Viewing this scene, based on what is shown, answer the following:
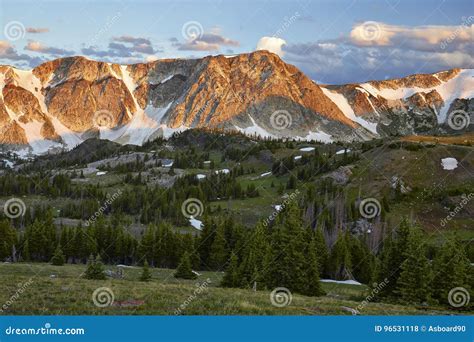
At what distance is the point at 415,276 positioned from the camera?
42625 millimetres

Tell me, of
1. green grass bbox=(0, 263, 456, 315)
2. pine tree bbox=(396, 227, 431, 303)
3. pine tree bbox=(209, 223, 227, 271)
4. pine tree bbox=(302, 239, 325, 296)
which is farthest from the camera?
pine tree bbox=(209, 223, 227, 271)

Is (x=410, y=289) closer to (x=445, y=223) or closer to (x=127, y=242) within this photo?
(x=127, y=242)

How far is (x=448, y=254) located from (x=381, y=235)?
76086 millimetres

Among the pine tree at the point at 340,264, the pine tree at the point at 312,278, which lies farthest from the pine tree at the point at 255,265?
the pine tree at the point at 340,264

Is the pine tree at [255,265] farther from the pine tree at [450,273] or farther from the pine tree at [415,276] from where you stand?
the pine tree at [450,273]

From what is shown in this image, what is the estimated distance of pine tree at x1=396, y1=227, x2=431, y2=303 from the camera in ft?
138

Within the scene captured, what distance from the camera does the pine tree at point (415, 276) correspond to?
42188mm

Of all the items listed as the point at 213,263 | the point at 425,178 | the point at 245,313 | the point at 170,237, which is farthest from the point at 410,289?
the point at 425,178

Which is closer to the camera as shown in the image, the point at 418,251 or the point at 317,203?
the point at 418,251

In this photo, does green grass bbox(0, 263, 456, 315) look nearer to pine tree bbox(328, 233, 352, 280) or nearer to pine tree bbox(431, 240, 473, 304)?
pine tree bbox(431, 240, 473, 304)

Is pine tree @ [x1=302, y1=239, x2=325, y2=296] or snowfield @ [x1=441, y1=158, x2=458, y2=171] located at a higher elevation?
snowfield @ [x1=441, y1=158, x2=458, y2=171]

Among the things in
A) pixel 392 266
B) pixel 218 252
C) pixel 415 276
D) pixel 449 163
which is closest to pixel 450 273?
pixel 415 276

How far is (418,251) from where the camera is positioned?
142ft

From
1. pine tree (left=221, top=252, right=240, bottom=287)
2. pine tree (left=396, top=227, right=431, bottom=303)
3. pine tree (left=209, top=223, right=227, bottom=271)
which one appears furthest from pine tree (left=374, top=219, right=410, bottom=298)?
pine tree (left=209, top=223, right=227, bottom=271)
